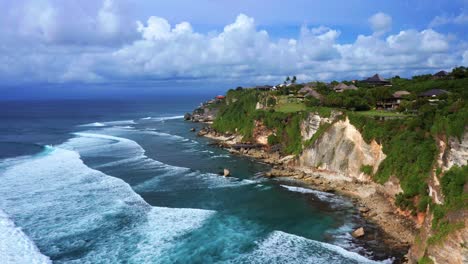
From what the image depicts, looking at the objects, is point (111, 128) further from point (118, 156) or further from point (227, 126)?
point (118, 156)

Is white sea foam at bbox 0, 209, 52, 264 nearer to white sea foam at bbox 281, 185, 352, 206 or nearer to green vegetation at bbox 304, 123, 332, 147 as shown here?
white sea foam at bbox 281, 185, 352, 206

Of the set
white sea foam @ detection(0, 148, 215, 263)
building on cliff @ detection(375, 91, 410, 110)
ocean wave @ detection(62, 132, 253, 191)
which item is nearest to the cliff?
ocean wave @ detection(62, 132, 253, 191)

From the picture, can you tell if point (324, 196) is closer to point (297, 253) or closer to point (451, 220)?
point (297, 253)

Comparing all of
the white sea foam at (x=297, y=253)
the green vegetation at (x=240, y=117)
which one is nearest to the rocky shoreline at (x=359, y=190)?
the white sea foam at (x=297, y=253)

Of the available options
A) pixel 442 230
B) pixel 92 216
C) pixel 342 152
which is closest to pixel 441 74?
pixel 342 152

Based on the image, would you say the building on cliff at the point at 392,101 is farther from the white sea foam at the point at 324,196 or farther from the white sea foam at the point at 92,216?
the white sea foam at the point at 92,216

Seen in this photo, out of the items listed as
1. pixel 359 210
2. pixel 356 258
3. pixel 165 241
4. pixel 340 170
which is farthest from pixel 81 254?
pixel 340 170
